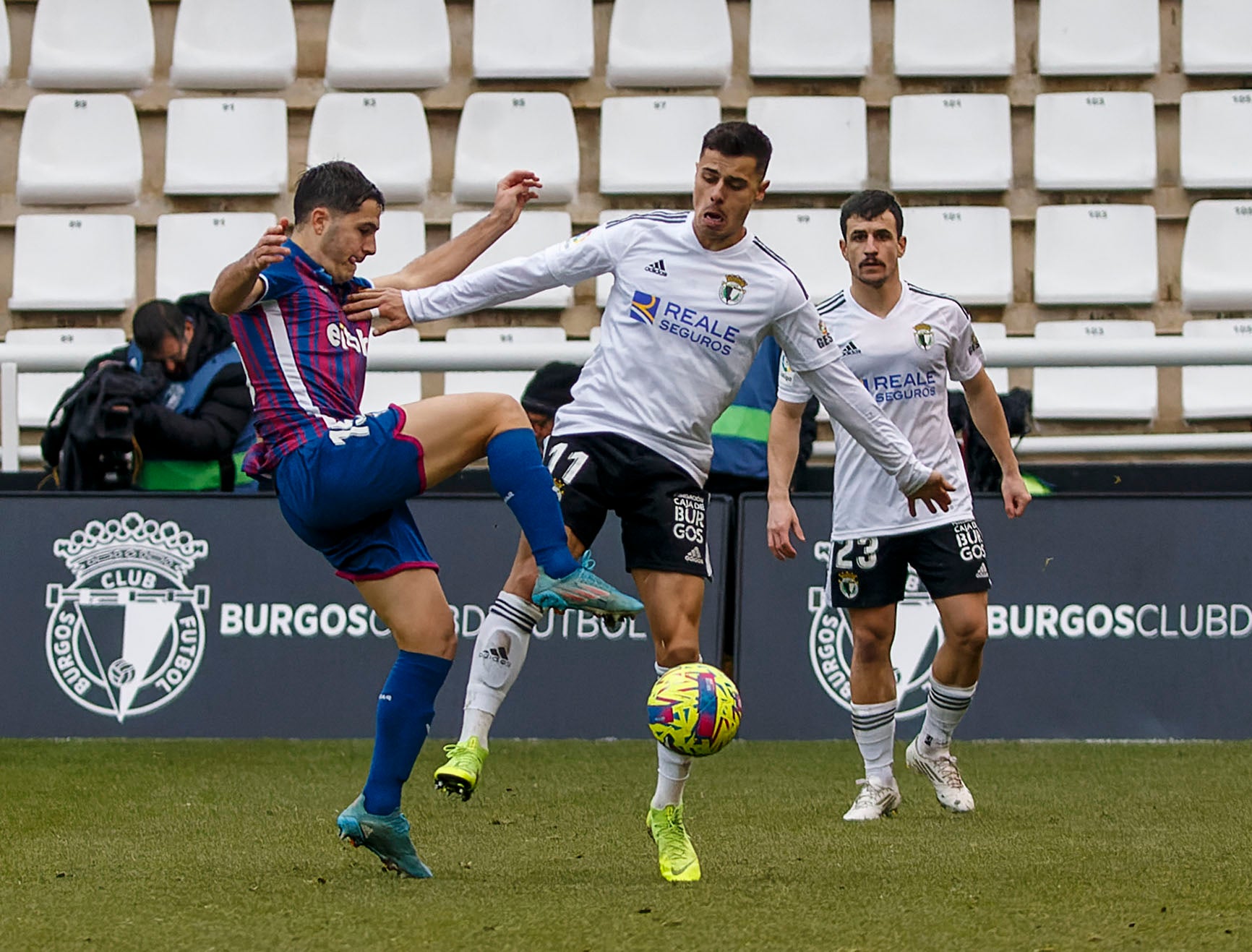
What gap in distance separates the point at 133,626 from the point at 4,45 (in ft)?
19.2

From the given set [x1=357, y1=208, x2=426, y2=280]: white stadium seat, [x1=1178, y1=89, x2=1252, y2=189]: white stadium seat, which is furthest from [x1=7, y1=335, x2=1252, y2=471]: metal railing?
[x1=1178, y1=89, x2=1252, y2=189]: white stadium seat

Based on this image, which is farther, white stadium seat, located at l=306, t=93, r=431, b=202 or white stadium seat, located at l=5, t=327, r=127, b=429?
white stadium seat, located at l=306, t=93, r=431, b=202

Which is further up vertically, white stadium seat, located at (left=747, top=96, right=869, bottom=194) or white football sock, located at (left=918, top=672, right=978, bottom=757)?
white stadium seat, located at (left=747, top=96, right=869, bottom=194)

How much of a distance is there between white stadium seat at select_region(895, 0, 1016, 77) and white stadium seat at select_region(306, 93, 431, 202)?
3.25m

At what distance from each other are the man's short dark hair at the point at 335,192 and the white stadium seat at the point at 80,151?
7466 mm

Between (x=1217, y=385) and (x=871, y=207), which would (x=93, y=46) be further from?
(x=1217, y=385)

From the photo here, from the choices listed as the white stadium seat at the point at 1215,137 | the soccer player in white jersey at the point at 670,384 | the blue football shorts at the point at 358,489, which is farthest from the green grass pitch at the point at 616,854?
the white stadium seat at the point at 1215,137

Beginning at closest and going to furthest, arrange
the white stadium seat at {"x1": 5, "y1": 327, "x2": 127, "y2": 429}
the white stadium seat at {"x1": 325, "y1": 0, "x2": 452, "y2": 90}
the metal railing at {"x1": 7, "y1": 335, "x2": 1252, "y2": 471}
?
the metal railing at {"x1": 7, "y1": 335, "x2": 1252, "y2": 471} < the white stadium seat at {"x1": 5, "y1": 327, "x2": 127, "y2": 429} < the white stadium seat at {"x1": 325, "y1": 0, "x2": 452, "y2": 90}

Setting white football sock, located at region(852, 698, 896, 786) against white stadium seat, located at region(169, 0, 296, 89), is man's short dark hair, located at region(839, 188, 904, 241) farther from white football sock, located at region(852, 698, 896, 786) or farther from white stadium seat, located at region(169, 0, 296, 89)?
white stadium seat, located at region(169, 0, 296, 89)

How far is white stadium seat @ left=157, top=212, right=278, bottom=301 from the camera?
444 inches

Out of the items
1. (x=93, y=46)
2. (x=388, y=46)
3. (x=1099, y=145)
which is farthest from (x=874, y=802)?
(x=93, y=46)

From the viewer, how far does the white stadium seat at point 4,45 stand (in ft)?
39.3

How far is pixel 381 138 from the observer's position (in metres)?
11.5

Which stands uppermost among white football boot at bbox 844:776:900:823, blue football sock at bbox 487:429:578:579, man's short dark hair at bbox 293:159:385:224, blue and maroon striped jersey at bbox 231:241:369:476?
man's short dark hair at bbox 293:159:385:224
